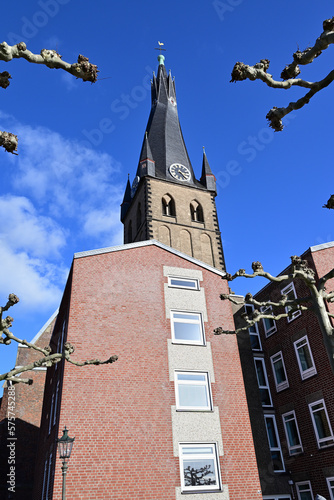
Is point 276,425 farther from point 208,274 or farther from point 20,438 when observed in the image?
point 20,438

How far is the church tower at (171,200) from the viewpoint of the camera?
39781 millimetres

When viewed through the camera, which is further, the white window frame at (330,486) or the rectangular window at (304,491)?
the rectangular window at (304,491)

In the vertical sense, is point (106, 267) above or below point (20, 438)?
above

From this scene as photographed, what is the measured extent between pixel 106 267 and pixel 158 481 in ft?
27.7

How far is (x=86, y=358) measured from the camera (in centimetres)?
1577

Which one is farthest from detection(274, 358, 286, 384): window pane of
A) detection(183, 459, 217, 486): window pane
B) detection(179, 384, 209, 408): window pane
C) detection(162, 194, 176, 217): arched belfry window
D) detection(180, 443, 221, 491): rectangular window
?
detection(162, 194, 176, 217): arched belfry window

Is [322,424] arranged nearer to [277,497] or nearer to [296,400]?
[296,400]

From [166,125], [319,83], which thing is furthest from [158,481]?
[166,125]

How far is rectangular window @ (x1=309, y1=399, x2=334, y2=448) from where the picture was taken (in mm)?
18125

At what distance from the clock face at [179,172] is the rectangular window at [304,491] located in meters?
31.4

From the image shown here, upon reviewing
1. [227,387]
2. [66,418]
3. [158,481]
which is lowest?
[158,481]

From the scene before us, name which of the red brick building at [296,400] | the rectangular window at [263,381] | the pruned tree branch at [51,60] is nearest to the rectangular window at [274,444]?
the red brick building at [296,400]

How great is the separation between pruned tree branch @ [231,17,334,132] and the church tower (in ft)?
102

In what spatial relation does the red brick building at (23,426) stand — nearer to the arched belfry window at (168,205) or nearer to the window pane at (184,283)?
the window pane at (184,283)
